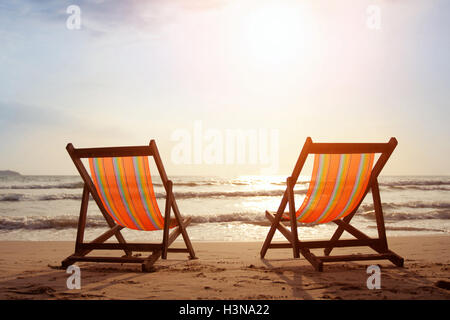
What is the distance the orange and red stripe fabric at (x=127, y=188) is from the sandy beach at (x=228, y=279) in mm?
523

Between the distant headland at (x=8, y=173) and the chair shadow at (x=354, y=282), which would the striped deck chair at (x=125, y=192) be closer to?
the chair shadow at (x=354, y=282)

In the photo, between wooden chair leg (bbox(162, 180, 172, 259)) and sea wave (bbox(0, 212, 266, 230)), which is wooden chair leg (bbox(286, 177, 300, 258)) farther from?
sea wave (bbox(0, 212, 266, 230))

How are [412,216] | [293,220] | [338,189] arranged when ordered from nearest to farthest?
[293,220] → [338,189] → [412,216]

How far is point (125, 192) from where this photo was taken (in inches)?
136

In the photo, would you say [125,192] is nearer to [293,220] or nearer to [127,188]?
[127,188]

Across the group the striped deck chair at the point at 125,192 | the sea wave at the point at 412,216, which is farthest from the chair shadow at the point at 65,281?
the sea wave at the point at 412,216

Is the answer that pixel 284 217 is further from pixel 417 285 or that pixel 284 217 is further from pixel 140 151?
pixel 140 151

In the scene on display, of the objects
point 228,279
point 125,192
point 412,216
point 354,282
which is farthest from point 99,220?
point 412,216

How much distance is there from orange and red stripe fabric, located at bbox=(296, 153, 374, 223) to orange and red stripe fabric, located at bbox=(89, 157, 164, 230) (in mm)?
1475

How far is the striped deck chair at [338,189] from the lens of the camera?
127 inches

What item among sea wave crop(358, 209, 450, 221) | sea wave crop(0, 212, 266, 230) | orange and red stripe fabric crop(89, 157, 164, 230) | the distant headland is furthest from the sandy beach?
the distant headland

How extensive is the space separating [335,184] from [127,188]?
199 cm

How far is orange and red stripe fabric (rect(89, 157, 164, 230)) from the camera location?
3371 mm
